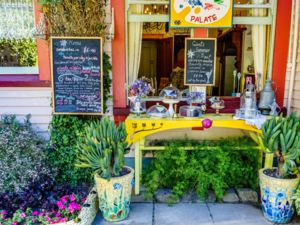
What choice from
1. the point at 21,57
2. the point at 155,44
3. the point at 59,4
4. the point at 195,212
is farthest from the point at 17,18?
the point at 155,44

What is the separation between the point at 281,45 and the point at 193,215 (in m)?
2.33

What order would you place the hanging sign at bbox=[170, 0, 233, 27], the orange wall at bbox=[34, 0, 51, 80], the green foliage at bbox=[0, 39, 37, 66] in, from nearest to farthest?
the hanging sign at bbox=[170, 0, 233, 27], the orange wall at bbox=[34, 0, 51, 80], the green foliage at bbox=[0, 39, 37, 66]

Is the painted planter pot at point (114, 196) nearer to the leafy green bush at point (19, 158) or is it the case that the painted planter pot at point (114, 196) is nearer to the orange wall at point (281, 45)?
the leafy green bush at point (19, 158)

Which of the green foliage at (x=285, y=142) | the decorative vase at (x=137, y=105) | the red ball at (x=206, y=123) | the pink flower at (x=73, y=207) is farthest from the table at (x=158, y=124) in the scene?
the pink flower at (x=73, y=207)

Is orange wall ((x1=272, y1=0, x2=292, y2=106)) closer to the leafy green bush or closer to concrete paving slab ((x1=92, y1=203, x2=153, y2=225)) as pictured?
concrete paving slab ((x1=92, y1=203, x2=153, y2=225))

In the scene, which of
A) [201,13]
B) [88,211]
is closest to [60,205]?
[88,211]

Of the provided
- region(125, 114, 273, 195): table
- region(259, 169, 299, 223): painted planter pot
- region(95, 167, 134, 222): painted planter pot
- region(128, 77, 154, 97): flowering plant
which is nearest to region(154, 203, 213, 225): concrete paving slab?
region(95, 167, 134, 222): painted planter pot

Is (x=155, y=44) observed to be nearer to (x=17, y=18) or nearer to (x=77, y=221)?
(x=17, y=18)

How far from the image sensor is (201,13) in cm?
345

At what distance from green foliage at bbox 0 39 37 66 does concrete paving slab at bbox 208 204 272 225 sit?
2.87 metres

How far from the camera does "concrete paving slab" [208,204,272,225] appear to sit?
2834mm

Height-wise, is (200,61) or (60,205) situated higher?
(200,61)

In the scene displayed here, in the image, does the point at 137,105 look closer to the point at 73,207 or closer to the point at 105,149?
the point at 105,149

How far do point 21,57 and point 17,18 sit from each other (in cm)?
49
